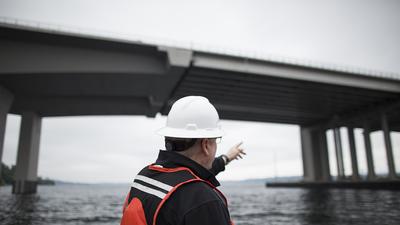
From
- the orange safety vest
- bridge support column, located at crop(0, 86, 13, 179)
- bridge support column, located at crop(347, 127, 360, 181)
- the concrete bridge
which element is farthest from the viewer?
bridge support column, located at crop(347, 127, 360, 181)

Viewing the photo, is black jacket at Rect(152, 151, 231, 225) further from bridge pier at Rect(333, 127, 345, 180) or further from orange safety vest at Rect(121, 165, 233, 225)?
bridge pier at Rect(333, 127, 345, 180)

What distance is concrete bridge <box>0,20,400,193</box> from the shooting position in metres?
27.4

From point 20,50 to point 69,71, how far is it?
165 inches

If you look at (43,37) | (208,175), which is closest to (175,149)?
(208,175)

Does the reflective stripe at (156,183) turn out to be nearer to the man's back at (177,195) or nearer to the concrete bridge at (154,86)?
the man's back at (177,195)

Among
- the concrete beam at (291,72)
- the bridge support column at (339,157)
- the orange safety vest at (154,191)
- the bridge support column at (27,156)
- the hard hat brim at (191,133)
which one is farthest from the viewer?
the bridge support column at (339,157)

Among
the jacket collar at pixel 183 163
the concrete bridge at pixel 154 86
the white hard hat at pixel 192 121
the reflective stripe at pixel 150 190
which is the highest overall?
the concrete bridge at pixel 154 86

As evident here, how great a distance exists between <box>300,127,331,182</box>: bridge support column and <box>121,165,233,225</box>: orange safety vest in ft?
209

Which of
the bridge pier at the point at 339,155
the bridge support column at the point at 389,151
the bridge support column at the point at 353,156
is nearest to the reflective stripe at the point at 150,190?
the bridge support column at the point at 389,151

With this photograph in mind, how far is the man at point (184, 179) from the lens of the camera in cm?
163

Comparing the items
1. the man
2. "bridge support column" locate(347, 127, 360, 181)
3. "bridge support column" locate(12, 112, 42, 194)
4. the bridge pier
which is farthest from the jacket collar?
the bridge pier

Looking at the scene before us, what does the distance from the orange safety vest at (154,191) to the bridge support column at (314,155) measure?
63721 millimetres

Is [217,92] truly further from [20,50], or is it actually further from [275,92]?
[20,50]

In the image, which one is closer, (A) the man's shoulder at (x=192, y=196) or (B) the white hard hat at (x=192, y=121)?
(A) the man's shoulder at (x=192, y=196)
